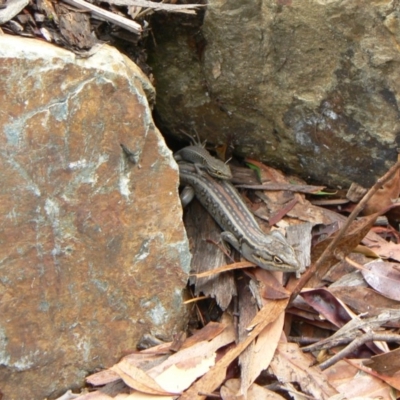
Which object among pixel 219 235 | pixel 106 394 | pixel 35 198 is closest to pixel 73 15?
pixel 35 198

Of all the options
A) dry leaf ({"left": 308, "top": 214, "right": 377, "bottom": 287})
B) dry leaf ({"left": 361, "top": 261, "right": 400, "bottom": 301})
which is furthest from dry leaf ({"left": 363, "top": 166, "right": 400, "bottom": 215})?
dry leaf ({"left": 361, "top": 261, "right": 400, "bottom": 301})

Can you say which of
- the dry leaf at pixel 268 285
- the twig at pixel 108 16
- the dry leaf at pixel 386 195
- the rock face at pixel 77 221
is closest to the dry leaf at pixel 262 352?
the dry leaf at pixel 268 285

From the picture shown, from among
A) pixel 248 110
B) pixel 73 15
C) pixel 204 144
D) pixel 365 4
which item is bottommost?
pixel 204 144

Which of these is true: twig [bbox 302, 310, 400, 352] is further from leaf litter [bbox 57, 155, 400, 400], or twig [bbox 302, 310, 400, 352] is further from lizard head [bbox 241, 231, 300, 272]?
lizard head [bbox 241, 231, 300, 272]

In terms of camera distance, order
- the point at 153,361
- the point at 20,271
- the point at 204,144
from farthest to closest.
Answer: the point at 204,144 < the point at 153,361 < the point at 20,271

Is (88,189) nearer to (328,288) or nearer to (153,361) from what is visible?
(153,361)

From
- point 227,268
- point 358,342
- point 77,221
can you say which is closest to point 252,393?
point 358,342

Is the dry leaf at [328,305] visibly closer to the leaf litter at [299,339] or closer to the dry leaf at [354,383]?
the leaf litter at [299,339]
